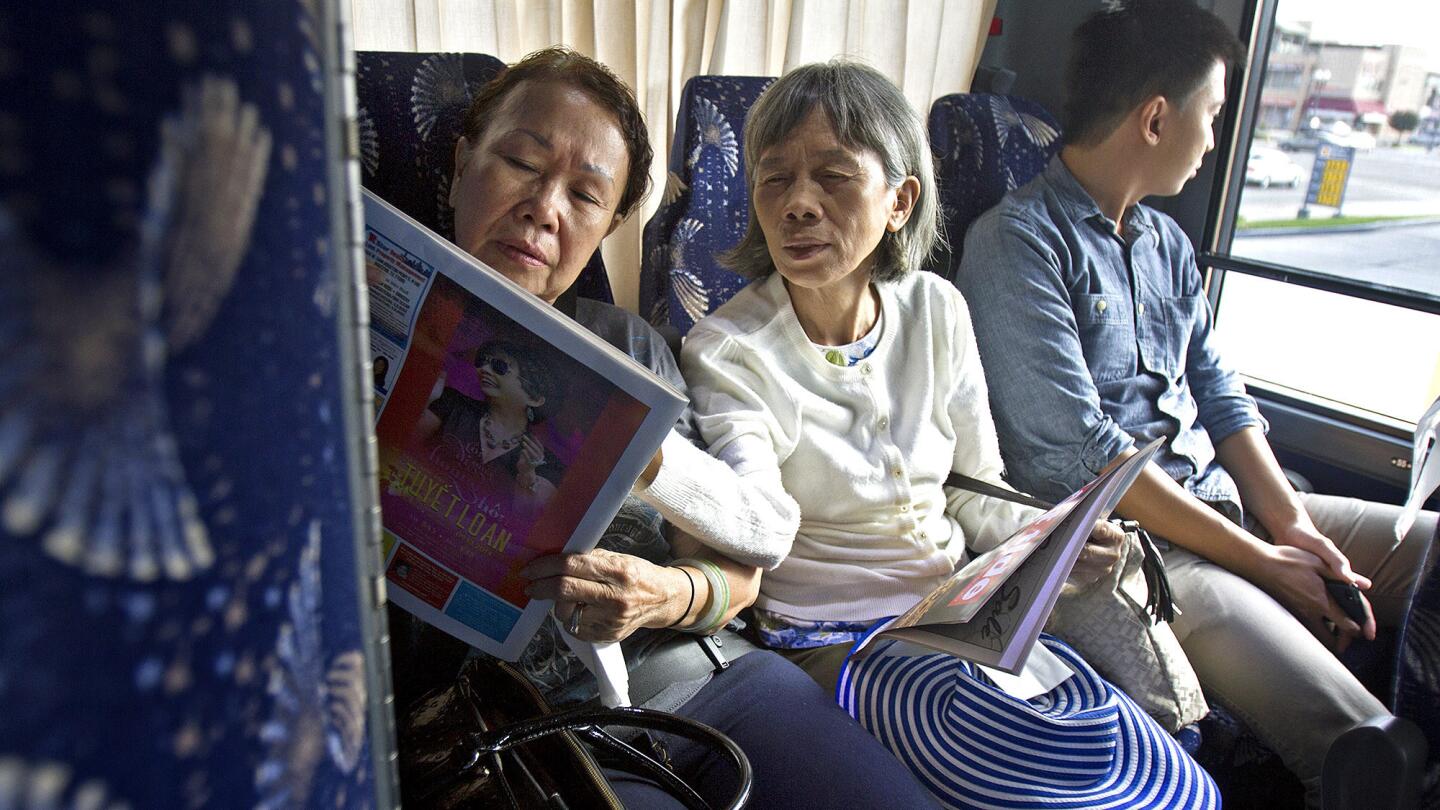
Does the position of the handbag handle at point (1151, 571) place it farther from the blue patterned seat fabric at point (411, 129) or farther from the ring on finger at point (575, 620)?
the blue patterned seat fabric at point (411, 129)

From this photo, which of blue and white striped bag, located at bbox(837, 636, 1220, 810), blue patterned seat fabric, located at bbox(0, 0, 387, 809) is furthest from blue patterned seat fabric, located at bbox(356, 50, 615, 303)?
blue patterned seat fabric, located at bbox(0, 0, 387, 809)

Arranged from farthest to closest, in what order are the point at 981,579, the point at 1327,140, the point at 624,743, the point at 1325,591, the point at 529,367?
the point at 1327,140 → the point at 1325,591 → the point at 981,579 → the point at 624,743 → the point at 529,367

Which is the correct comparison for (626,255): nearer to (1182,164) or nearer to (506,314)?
(1182,164)

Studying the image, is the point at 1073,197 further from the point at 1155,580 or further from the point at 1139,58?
the point at 1155,580

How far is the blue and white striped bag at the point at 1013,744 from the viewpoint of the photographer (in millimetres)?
1055

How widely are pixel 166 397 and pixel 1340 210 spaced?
2.69 metres

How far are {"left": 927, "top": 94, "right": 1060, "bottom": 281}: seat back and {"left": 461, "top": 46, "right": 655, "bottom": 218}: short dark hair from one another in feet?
2.73

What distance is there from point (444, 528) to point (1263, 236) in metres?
2.24

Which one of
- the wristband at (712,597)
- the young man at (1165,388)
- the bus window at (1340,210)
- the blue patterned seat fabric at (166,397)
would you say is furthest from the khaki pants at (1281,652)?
the blue patterned seat fabric at (166,397)

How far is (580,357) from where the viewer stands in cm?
68

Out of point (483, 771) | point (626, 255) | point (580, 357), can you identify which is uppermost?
point (580, 357)

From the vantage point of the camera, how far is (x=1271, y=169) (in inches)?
92.7

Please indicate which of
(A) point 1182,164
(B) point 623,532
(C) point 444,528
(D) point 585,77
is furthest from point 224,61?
(A) point 1182,164

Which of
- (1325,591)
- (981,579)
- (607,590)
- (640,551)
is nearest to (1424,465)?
(1325,591)
